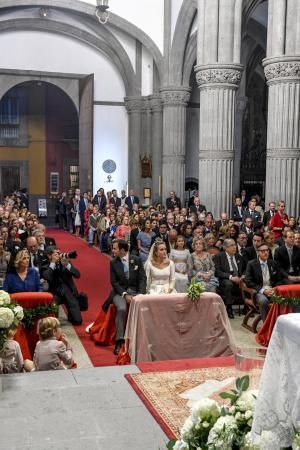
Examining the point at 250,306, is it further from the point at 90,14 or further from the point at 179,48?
the point at 90,14

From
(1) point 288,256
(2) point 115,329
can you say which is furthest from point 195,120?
(2) point 115,329

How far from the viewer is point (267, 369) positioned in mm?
2744

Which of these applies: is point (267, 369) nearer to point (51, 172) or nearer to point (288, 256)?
point (288, 256)

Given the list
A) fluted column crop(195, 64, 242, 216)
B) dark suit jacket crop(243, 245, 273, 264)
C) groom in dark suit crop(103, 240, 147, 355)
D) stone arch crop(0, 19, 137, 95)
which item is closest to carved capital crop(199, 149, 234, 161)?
fluted column crop(195, 64, 242, 216)

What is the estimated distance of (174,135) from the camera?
21.6 m

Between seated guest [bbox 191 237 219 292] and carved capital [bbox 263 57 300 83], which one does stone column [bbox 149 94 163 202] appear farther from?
seated guest [bbox 191 237 219 292]

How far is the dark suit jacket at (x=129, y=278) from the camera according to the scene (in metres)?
8.36

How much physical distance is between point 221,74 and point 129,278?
25.8 ft

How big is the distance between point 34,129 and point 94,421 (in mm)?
28411

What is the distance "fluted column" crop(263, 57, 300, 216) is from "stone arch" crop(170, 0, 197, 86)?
7.69 meters

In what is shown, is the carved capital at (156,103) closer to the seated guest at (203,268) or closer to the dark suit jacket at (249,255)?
the dark suit jacket at (249,255)

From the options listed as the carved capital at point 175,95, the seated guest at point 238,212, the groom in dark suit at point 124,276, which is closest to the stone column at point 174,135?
the carved capital at point 175,95

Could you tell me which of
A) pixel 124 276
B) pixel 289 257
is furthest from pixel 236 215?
pixel 124 276

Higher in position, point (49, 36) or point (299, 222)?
point (49, 36)
